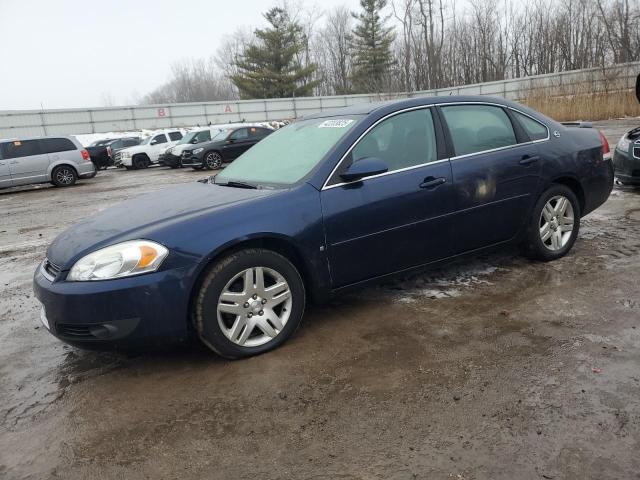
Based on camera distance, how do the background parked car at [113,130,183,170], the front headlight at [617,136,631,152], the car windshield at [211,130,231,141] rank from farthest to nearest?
the background parked car at [113,130,183,170] → the car windshield at [211,130,231,141] → the front headlight at [617,136,631,152]

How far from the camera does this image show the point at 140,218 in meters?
3.31

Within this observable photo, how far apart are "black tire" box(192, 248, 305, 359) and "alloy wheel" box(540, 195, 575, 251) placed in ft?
8.28

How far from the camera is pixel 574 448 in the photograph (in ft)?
7.08

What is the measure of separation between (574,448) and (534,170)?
2.73 metres

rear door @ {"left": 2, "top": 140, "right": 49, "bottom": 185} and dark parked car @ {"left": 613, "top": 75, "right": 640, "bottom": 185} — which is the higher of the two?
rear door @ {"left": 2, "top": 140, "right": 49, "bottom": 185}

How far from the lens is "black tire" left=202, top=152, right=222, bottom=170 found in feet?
60.2

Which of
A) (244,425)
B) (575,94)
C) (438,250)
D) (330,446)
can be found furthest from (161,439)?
(575,94)

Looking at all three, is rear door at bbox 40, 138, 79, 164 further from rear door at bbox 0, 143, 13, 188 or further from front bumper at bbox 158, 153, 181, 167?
front bumper at bbox 158, 153, 181, 167

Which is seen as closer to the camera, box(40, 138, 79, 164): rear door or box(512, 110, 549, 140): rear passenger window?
box(512, 110, 549, 140): rear passenger window

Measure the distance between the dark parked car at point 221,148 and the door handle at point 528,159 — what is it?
14668mm

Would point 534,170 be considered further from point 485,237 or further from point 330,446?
point 330,446

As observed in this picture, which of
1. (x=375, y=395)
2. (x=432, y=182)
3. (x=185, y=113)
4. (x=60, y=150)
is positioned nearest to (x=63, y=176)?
(x=60, y=150)

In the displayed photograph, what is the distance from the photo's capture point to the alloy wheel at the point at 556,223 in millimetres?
4531

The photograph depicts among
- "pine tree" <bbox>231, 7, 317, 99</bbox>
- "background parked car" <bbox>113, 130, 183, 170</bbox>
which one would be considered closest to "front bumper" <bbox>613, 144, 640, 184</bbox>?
"background parked car" <bbox>113, 130, 183, 170</bbox>
